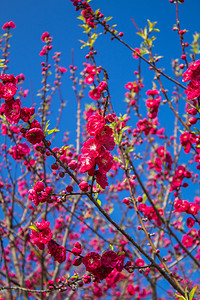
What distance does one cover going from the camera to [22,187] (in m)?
6.98

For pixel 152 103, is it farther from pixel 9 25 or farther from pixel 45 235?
pixel 9 25

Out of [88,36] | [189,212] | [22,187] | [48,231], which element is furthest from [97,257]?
[22,187]

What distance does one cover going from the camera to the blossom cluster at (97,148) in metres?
1.60

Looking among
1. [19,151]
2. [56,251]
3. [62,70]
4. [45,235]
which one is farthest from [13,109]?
[62,70]

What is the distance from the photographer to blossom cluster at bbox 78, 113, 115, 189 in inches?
63.1

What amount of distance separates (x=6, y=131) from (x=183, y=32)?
10.3 feet

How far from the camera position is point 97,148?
5.24 ft

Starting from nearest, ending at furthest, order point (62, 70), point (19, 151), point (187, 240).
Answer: point (19, 151)
point (187, 240)
point (62, 70)

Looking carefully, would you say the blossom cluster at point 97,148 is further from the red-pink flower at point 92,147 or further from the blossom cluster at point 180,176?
the blossom cluster at point 180,176

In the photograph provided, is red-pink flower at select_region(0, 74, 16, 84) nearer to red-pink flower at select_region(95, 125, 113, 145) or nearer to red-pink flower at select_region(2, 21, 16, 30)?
red-pink flower at select_region(95, 125, 113, 145)

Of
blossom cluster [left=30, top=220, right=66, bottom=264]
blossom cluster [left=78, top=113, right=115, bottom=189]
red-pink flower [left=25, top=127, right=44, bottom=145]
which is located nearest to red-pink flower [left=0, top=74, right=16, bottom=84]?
red-pink flower [left=25, top=127, right=44, bottom=145]

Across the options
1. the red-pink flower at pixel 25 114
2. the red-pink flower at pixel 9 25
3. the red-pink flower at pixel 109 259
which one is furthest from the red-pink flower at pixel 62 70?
the red-pink flower at pixel 109 259

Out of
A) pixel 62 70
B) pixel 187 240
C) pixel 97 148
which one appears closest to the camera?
pixel 97 148

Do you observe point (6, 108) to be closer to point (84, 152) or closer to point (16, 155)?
point (84, 152)
